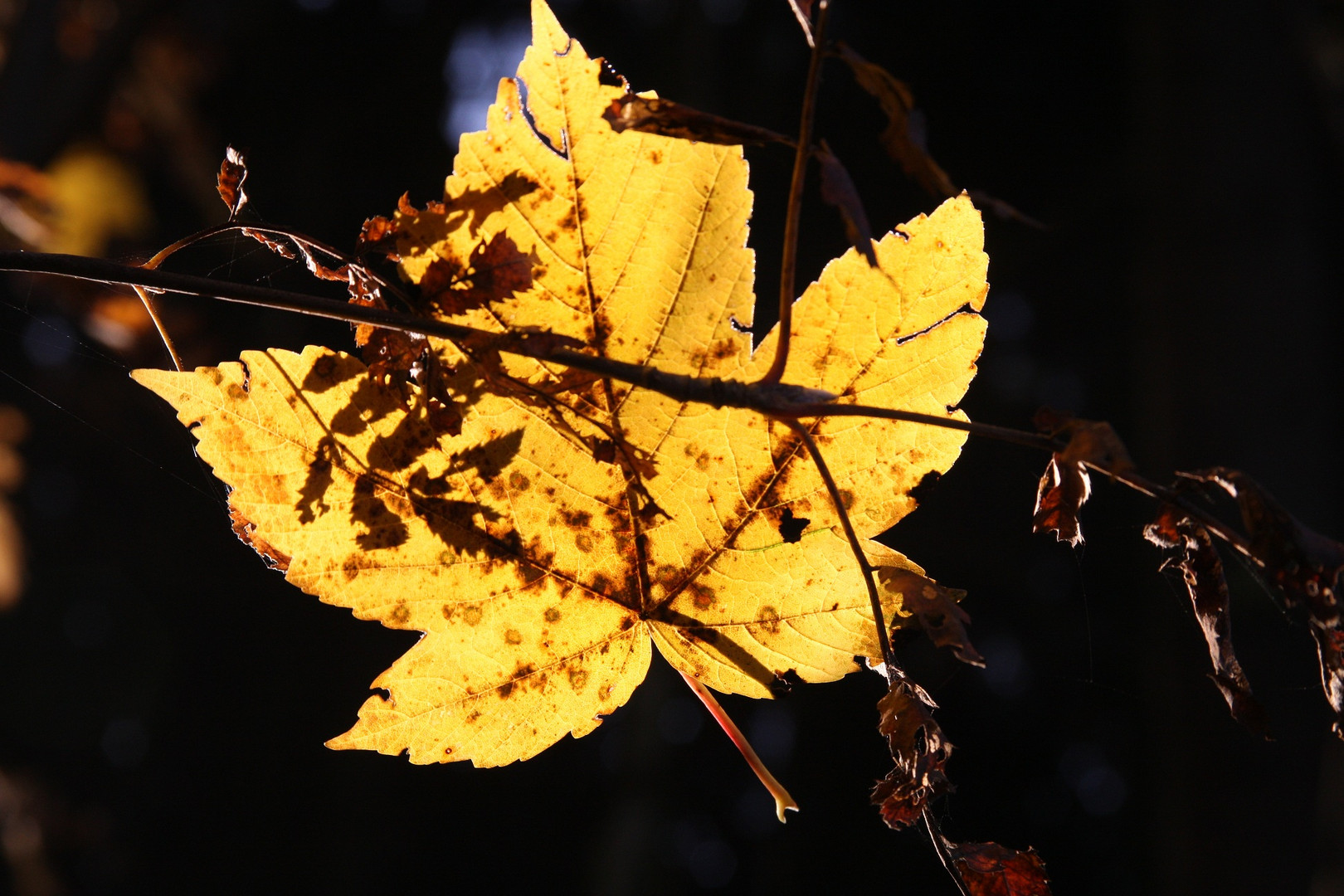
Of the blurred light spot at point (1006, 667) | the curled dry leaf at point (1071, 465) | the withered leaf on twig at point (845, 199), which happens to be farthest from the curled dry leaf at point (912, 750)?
the blurred light spot at point (1006, 667)

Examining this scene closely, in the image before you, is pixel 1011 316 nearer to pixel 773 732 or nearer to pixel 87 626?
pixel 773 732

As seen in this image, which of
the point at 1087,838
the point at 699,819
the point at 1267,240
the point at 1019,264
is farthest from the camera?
the point at 699,819

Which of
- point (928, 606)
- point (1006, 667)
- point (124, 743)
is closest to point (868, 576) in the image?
point (928, 606)

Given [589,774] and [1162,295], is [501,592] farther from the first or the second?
[589,774]

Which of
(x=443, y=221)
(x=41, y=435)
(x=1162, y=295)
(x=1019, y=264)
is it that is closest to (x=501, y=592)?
(x=443, y=221)

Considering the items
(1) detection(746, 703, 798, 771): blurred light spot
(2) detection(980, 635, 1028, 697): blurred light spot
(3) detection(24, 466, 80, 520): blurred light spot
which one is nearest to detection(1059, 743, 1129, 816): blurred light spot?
(2) detection(980, 635, 1028, 697): blurred light spot

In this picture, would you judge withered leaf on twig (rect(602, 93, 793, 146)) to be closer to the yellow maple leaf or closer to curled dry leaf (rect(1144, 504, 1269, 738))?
the yellow maple leaf

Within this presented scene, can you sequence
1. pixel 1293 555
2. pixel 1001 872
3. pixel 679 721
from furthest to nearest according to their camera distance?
pixel 679 721 → pixel 1001 872 → pixel 1293 555
